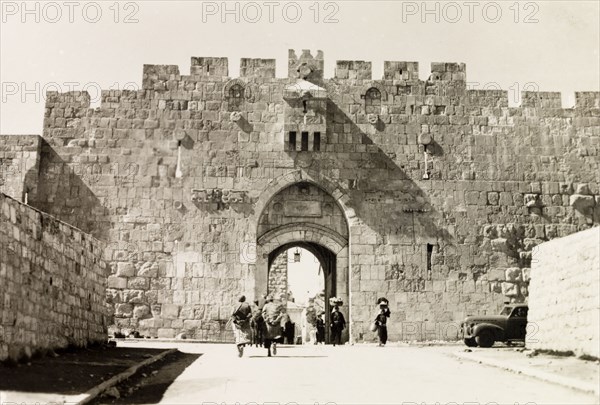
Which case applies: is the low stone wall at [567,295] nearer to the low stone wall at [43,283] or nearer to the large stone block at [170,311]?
the low stone wall at [43,283]

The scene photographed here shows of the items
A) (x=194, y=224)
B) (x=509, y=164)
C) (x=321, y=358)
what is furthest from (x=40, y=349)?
(x=509, y=164)

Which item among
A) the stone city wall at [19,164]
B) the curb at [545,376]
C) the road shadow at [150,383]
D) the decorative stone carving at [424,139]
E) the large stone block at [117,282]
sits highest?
A: the decorative stone carving at [424,139]

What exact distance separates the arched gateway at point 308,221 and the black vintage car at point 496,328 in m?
3.35

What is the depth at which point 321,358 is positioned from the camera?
37.5 ft

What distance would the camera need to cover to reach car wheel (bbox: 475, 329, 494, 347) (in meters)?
15.0

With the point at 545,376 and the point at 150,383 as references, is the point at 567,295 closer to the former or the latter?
the point at 545,376

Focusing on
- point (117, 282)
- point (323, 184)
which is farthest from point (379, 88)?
point (117, 282)

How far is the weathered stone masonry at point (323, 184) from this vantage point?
1694 cm

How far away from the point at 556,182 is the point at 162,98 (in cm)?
1050

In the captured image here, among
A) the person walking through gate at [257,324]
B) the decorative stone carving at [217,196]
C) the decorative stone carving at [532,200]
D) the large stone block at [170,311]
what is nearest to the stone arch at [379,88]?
the decorative stone carving at [217,196]

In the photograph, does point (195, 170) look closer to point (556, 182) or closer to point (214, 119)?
point (214, 119)

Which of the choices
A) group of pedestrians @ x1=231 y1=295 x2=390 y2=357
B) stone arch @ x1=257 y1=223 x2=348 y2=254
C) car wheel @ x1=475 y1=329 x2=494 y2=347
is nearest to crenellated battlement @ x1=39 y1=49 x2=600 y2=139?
stone arch @ x1=257 y1=223 x2=348 y2=254

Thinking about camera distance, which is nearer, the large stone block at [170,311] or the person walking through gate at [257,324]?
the person walking through gate at [257,324]

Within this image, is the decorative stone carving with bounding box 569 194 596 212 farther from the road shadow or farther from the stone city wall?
the stone city wall
